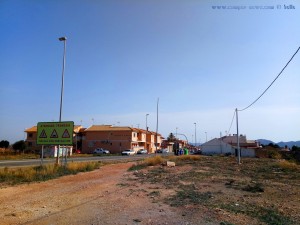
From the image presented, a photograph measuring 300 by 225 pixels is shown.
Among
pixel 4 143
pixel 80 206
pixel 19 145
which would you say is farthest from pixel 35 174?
pixel 4 143

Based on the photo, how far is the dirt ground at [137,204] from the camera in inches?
343

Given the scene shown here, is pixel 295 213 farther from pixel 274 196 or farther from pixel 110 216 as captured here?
pixel 110 216

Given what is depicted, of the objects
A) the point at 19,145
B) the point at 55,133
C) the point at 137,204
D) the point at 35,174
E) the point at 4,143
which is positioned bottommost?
the point at 137,204

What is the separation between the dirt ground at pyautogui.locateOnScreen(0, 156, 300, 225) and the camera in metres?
8.70

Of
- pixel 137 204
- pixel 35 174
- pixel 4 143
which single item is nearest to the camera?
pixel 137 204

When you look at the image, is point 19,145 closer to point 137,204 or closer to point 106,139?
point 106,139

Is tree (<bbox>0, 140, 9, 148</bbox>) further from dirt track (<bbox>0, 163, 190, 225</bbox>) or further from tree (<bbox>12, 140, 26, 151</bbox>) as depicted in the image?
dirt track (<bbox>0, 163, 190, 225</bbox>)

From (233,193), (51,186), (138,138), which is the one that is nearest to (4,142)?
(138,138)

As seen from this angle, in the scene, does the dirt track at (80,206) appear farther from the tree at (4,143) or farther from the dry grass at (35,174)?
the tree at (4,143)

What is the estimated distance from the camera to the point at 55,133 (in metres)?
25.0

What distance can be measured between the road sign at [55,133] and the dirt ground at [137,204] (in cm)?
904

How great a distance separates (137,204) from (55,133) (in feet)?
51.9

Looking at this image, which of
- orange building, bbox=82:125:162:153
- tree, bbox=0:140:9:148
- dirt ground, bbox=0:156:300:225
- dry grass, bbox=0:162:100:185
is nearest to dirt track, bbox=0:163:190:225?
dirt ground, bbox=0:156:300:225

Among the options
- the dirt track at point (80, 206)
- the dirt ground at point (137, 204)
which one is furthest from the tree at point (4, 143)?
the dirt track at point (80, 206)
